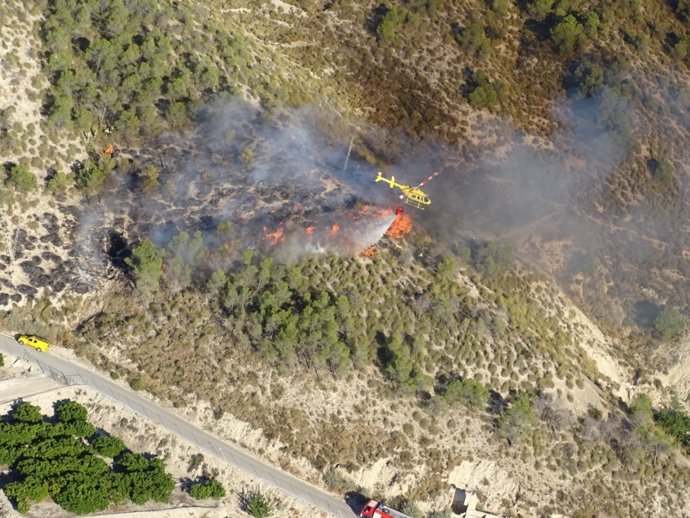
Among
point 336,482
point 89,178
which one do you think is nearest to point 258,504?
point 336,482

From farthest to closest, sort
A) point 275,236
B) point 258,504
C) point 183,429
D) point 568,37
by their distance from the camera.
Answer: point 568,37 → point 275,236 → point 183,429 → point 258,504

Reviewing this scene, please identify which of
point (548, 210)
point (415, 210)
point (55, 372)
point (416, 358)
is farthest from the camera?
point (548, 210)

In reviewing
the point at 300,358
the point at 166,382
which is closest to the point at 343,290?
the point at 300,358

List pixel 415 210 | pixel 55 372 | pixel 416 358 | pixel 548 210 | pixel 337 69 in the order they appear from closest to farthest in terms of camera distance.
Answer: pixel 55 372 < pixel 416 358 < pixel 415 210 < pixel 548 210 < pixel 337 69

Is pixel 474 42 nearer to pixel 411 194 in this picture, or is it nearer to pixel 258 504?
pixel 411 194

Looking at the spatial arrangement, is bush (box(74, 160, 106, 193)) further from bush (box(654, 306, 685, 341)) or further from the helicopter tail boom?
bush (box(654, 306, 685, 341))

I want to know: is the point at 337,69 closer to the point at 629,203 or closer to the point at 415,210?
the point at 415,210
